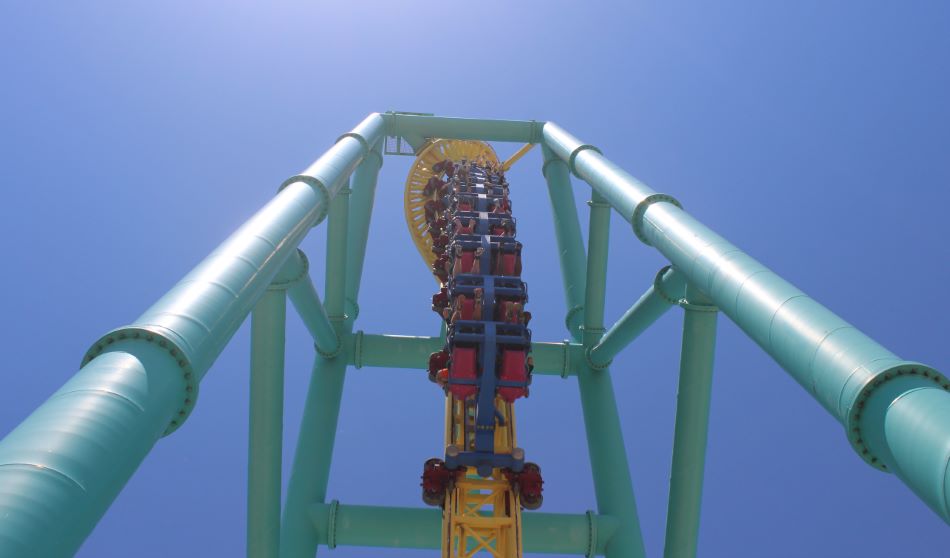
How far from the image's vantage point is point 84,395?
421 centimetres

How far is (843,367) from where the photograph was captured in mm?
4711

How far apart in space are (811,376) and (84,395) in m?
4.47

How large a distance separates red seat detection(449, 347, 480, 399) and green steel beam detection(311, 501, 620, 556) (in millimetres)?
2364

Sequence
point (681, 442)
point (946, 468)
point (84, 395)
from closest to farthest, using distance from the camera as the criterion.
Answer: point (946, 468)
point (84, 395)
point (681, 442)

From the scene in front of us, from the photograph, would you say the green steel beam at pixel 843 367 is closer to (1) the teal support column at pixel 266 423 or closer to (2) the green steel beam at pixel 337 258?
(1) the teal support column at pixel 266 423

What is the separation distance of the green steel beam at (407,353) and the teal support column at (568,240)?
673 mm

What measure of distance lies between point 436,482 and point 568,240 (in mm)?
7302

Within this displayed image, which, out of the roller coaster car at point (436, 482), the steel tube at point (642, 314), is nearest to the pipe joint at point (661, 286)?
the steel tube at point (642, 314)

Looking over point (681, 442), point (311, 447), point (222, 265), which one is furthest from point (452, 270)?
point (222, 265)

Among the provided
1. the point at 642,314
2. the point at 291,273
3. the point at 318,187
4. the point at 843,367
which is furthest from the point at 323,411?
the point at 843,367

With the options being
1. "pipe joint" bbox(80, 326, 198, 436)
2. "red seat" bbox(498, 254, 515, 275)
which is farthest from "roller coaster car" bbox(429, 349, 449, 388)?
"pipe joint" bbox(80, 326, 198, 436)

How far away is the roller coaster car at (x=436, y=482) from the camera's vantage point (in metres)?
10.5

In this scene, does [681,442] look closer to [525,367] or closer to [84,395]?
[525,367]

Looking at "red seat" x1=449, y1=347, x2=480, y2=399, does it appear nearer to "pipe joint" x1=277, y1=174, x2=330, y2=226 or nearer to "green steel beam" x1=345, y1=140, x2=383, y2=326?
"pipe joint" x1=277, y1=174, x2=330, y2=226
